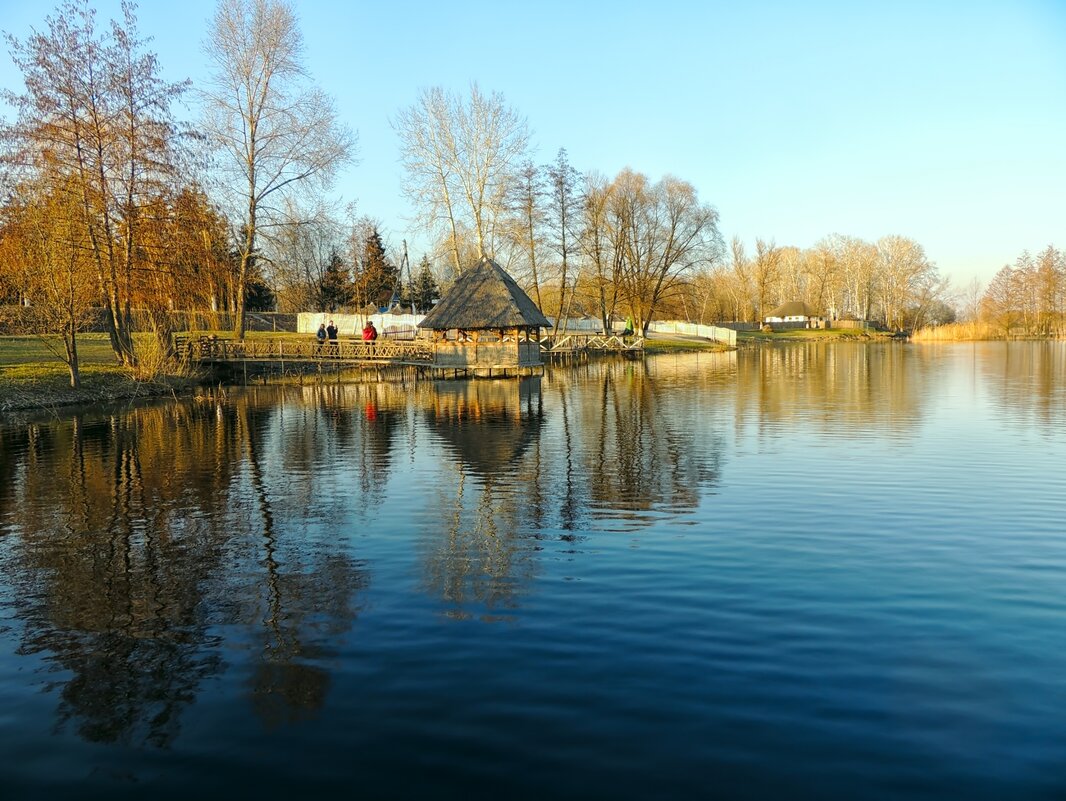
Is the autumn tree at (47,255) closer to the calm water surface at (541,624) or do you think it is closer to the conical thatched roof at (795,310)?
the calm water surface at (541,624)

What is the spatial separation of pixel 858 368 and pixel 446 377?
73.1 feet

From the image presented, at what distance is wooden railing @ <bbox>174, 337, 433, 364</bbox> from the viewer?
38.8 m

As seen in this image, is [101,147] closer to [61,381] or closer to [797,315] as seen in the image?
[61,381]

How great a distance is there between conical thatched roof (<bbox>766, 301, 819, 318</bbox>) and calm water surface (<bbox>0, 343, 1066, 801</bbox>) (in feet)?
320

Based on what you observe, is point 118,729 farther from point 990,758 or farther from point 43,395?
point 43,395

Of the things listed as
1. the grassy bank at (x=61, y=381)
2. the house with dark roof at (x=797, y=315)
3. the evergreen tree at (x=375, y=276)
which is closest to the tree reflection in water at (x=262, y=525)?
the grassy bank at (x=61, y=381)

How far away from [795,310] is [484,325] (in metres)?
81.7

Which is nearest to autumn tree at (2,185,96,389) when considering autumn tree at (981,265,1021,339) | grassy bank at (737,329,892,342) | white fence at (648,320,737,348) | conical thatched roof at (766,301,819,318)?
white fence at (648,320,737,348)

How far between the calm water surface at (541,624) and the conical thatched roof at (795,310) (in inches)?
3837

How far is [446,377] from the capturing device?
134 feet

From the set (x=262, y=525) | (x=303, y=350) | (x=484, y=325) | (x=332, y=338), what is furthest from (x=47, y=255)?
(x=262, y=525)

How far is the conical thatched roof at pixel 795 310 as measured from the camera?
4328 inches

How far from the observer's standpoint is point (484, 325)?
3916 cm

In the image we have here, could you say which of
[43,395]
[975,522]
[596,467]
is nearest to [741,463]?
[596,467]
